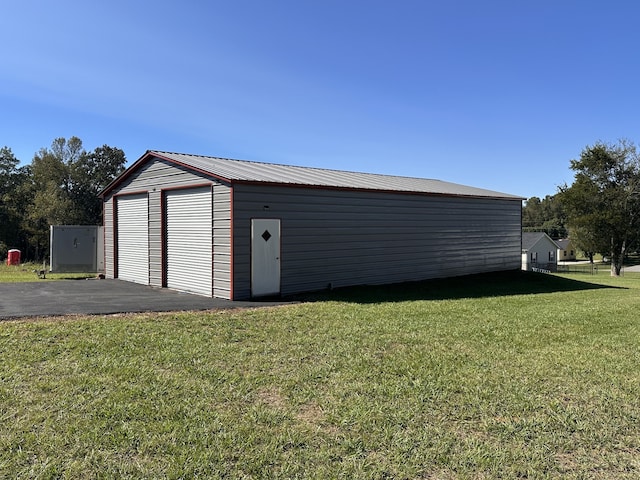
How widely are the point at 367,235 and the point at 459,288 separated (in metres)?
3.23

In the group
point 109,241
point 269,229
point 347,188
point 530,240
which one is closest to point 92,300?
point 269,229

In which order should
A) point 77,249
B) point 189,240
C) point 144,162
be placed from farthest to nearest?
1. point 77,249
2. point 144,162
3. point 189,240

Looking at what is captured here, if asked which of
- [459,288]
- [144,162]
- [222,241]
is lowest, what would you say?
[459,288]

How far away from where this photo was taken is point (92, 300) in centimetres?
1037

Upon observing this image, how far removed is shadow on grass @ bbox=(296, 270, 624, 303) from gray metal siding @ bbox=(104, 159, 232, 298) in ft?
6.68

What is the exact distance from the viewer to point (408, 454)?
141 inches

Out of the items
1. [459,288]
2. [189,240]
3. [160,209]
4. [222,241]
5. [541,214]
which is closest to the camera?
[222,241]

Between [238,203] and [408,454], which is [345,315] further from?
[408,454]

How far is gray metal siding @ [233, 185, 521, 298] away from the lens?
38.5 feet

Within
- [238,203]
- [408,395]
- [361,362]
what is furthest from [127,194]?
[408,395]

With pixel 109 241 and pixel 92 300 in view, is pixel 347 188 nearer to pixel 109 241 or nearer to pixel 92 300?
pixel 92 300

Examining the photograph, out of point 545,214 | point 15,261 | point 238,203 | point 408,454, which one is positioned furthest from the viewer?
point 545,214

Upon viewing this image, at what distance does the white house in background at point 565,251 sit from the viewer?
7594 centimetres

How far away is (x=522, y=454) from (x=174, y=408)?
2.96 m
